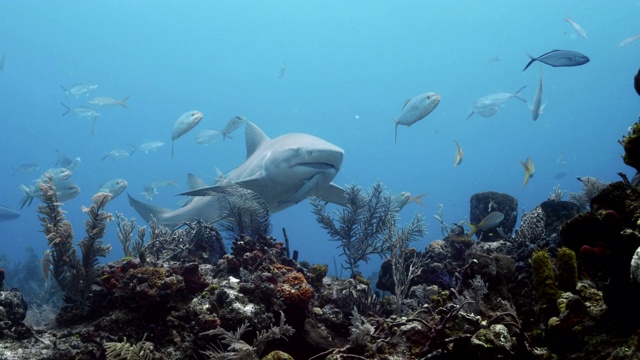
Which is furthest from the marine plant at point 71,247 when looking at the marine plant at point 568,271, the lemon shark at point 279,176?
the marine plant at point 568,271

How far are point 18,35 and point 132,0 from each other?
24883 mm

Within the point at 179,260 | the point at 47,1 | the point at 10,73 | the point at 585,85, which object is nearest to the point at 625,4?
the point at 585,85

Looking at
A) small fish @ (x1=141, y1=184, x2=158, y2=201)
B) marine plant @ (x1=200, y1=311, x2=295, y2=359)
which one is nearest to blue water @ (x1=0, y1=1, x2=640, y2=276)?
small fish @ (x1=141, y1=184, x2=158, y2=201)

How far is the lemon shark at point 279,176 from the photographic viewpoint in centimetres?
832

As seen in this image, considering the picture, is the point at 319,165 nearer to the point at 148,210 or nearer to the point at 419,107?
the point at 419,107

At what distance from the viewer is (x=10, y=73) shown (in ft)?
289

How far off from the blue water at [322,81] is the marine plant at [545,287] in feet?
311

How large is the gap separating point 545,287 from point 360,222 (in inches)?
240

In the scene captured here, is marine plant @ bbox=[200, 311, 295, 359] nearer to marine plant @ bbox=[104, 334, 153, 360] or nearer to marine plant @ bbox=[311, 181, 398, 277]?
marine plant @ bbox=[104, 334, 153, 360]

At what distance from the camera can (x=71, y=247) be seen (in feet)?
18.2

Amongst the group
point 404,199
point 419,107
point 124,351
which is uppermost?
point 419,107

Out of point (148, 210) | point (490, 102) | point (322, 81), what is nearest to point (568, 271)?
point (148, 210)

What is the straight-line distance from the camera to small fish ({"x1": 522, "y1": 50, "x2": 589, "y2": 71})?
7.47m

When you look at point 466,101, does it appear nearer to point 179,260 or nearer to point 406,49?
point 406,49
